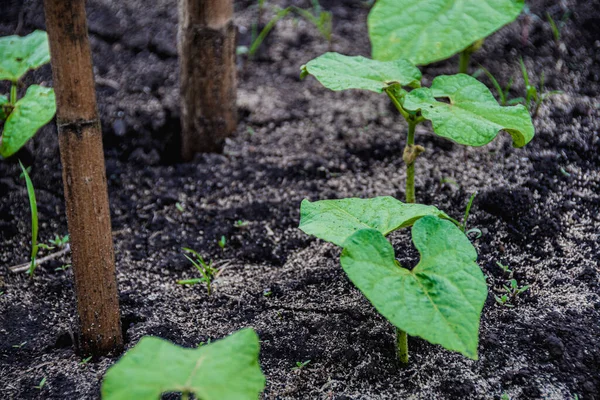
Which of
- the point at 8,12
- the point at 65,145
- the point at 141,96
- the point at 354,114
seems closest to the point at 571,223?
the point at 354,114

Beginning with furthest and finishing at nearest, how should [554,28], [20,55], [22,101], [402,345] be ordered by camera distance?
1. [554,28]
2. [20,55]
3. [22,101]
4. [402,345]

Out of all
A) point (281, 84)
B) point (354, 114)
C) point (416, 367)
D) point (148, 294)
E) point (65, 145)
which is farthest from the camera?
point (281, 84)

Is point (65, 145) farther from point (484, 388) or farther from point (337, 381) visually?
point (484, 388)

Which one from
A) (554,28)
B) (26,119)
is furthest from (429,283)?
(554,28)

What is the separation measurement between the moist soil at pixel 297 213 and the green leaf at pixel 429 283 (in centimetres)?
27

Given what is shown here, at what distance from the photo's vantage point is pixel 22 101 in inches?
59.8

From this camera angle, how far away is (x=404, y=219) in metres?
1.13

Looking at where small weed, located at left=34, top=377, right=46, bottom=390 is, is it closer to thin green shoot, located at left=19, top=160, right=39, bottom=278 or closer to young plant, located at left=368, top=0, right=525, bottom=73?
thin green shoot, located at left=19, top=160, right=39, bottom=278

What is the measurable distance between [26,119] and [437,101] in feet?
3.45

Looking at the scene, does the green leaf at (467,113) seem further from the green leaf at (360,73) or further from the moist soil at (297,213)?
the moist soil at (297,213)

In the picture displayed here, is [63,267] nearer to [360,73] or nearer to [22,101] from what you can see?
[22,101]

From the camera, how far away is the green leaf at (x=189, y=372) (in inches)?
31.5

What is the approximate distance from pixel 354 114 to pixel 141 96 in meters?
0.82

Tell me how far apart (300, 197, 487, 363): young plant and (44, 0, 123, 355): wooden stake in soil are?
42cm
